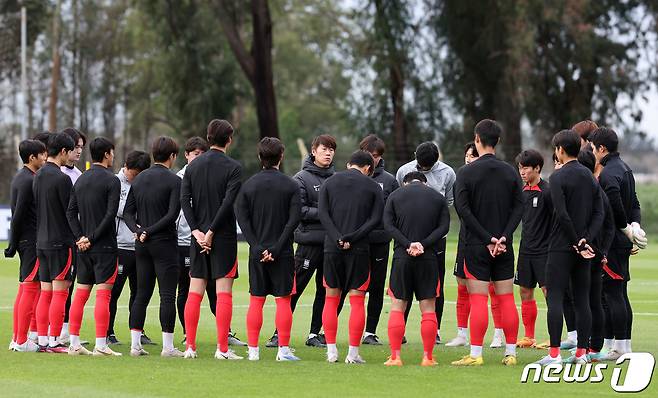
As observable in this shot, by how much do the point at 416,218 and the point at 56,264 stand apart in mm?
3414

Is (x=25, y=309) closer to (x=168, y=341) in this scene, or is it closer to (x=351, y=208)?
(x=168, y=341)

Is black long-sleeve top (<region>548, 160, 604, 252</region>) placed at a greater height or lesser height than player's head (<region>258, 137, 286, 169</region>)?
lesser

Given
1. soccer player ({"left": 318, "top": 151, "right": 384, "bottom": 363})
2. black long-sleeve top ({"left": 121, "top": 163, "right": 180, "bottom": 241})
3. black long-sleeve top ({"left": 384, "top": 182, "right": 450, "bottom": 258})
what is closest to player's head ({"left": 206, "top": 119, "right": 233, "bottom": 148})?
Result: black long-sleeve top ({"left": 121, "top": 163, "right": 180, "bottom": 241})

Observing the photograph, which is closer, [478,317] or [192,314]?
[478,317]

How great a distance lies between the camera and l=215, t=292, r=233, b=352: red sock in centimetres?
1194

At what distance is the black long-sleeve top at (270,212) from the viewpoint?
1181cm

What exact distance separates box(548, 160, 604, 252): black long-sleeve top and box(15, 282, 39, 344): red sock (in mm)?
5026

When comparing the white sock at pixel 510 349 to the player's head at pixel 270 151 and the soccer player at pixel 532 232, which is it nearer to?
the soccer player at pixel 532 232

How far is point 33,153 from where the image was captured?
41.9 feet

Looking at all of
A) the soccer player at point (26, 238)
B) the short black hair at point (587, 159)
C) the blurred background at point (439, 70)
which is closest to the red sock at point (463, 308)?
the short black hair at point (587, 159)

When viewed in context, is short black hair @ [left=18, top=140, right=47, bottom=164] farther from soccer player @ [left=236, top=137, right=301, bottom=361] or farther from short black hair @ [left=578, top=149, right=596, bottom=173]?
short black hair @ [left=578, top=149, right=596, bottom=173]

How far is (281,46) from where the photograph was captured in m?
76.8

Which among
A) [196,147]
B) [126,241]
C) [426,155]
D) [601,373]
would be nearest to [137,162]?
[196,147]

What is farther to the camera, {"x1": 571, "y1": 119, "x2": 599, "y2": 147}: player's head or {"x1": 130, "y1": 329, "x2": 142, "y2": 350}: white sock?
{"x1": 571, "y1": 119, "x2": 599, "y2": 147}: player's head
